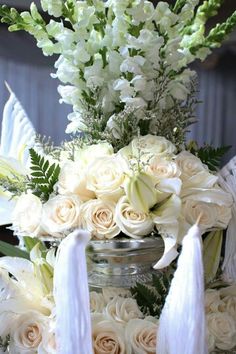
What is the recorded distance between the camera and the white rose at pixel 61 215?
2.48 feet

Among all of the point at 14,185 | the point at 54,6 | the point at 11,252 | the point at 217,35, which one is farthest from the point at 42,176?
the point at 217,35

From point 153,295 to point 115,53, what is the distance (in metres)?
0.38

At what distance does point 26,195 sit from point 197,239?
308mm

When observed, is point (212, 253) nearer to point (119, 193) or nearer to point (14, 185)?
point (119, 193)

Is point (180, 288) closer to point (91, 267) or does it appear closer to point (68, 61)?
point (91, 267)

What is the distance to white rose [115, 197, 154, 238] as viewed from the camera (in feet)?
2.41

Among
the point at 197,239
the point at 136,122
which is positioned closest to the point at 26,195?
the point at 136,122

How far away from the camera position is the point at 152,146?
820mm

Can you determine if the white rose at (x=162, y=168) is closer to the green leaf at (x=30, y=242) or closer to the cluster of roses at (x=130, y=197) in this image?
the cluster of roses at (x=130, y=197)

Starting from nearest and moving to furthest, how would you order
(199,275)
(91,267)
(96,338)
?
1. (199,275)
2. (96,338)
3. (91,267)

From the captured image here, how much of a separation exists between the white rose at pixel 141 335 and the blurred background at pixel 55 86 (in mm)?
802

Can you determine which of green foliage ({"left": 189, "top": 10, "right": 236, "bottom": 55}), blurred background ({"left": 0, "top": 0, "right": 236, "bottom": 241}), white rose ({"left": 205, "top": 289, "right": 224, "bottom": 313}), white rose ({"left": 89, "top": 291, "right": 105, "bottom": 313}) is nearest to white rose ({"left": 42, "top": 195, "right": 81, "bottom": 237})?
white rose ({"left": 89, "top": 291, "right": 105, "bottom": 313})

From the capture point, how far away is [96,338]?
0.73 meters

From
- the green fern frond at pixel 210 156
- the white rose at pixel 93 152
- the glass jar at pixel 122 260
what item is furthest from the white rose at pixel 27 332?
the green fern frond at pixel 210 156
